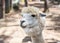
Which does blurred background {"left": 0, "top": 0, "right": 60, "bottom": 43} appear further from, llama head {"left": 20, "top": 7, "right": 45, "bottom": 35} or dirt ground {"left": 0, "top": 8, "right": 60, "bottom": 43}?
llama head {"left": 20, "top": 7, "right": 45, "bottom": 35}

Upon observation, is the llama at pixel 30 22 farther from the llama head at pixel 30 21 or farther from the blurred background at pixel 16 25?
the blurred background at pixel 16 25

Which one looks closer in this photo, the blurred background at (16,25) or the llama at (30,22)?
the llama at (30,22)

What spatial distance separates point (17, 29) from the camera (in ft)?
4.11

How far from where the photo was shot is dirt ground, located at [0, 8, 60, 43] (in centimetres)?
111

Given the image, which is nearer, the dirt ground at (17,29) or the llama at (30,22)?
the llama at (30,22)

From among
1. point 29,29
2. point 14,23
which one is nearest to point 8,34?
point 14,23

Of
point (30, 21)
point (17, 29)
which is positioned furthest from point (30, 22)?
point (17, 29)

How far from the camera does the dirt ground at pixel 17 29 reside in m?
1.11

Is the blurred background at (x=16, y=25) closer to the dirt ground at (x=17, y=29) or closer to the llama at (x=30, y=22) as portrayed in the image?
the dirt ground at (x=17, y=29)

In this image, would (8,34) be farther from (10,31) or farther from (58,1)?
(58,1)

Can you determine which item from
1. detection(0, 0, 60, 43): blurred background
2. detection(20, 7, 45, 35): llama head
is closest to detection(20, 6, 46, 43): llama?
detection(20, 7, 45, 35): llama head

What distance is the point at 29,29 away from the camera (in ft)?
2.09

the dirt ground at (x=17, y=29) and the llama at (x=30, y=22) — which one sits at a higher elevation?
the llama at (x=30, y=22)

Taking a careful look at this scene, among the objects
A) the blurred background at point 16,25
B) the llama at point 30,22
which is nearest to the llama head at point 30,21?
the llama at point 30,22
